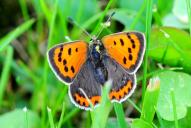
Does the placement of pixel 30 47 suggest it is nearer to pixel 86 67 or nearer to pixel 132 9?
pixel 132 9

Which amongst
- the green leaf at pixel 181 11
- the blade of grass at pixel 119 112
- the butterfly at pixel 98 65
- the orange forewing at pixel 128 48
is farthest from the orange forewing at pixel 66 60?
the green leaf at pixel 181 11

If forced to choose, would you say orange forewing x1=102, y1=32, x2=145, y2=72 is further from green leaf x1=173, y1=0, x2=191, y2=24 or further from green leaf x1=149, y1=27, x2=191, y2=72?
green leaf x1=173, y1=0, x2=191, y2=24


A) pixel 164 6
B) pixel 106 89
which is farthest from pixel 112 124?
pixel 164 6

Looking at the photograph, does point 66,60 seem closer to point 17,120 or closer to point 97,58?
point 97,58

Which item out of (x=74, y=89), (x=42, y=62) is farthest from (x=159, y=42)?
(x=42, y=62)

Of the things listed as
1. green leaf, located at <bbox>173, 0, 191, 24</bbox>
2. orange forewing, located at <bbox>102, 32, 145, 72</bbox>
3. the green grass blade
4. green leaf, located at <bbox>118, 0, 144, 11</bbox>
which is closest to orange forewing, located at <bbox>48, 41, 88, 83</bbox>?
orange forewing, located at <bbox>102, 32, 145, 72</bbox>

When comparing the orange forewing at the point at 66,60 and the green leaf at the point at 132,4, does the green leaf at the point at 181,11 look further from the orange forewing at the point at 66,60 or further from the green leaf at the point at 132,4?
the orange forewing at the point at 66,60
